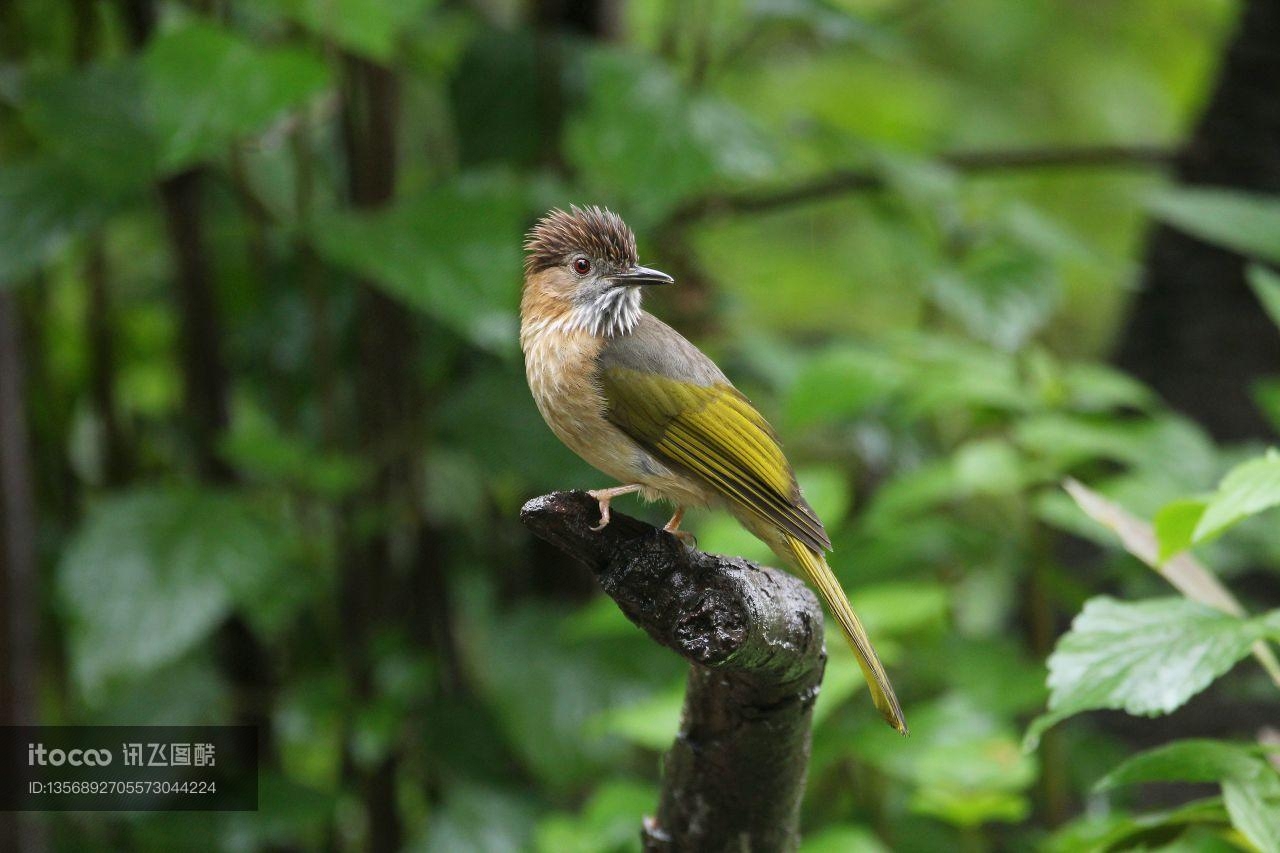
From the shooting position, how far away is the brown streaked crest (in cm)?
212

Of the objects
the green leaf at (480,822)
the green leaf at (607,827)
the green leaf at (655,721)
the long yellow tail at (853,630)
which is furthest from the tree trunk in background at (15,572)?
the long yellow tail at (853,630)

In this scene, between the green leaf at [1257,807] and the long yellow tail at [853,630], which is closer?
the green leaf at [1257,807]

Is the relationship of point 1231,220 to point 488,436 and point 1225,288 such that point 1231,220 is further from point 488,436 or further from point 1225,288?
point 488,436

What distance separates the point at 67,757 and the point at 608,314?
7.17 ft

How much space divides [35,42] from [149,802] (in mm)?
2294

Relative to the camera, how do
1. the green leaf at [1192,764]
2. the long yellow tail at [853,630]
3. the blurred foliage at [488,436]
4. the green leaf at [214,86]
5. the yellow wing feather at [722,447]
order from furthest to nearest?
the blurred foliage at [488,436]
the green leaf at [214,86]
the yellow wing feather at [722,447]
the long yellow tail at [853,630]
the green leaf at [1192,764]

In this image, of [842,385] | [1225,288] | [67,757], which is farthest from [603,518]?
[1225,288]

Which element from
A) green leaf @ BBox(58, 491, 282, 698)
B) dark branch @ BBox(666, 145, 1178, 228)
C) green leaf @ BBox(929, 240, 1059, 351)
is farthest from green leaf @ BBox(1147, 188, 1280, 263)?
green leaf @ BBox(58, 491, 282, 698)

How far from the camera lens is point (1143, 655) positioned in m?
1.54

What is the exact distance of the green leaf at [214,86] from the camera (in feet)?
8.75

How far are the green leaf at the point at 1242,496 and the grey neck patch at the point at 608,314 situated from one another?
0.95m

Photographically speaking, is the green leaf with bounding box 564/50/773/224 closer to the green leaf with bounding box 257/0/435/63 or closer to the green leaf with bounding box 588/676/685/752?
the green leaf with bounding box 257/0/435/63

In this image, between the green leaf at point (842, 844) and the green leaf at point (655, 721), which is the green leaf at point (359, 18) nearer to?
the green leaf at point (655, 721)

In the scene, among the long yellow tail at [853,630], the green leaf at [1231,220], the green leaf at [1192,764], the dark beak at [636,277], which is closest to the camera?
the green leaf at [1192,764]
